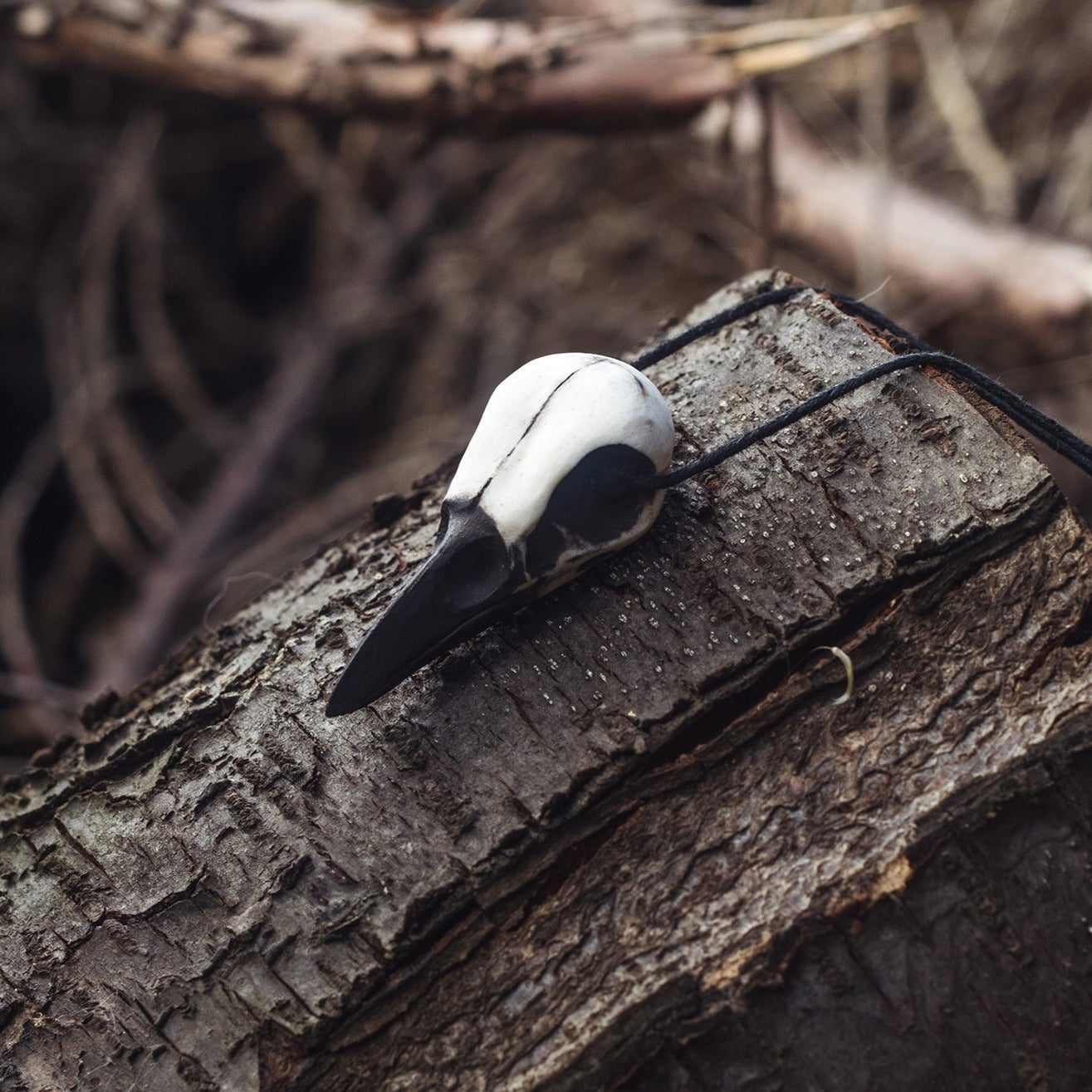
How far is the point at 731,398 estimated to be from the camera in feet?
2.61

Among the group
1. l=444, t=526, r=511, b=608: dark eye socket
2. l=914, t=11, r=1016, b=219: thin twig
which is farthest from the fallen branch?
l=444, t=526, r=511, b=608: dark eye socket

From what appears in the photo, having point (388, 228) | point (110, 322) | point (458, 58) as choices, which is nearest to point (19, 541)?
point (110, 322)

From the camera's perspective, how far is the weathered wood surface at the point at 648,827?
0.65 m

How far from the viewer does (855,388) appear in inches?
29.2

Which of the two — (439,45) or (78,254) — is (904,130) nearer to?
(439,45)

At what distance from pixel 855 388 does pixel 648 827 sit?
0.37 meters

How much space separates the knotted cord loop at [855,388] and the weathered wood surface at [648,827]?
25 mm

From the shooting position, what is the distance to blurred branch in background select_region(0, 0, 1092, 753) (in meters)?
1.49

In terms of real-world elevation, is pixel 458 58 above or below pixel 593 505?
above

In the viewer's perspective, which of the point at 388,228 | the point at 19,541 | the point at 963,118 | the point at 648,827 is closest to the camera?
the point at 648,827

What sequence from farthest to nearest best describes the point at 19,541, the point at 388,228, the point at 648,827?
the point at 388,228, the point at 19,541, the point at 648,827

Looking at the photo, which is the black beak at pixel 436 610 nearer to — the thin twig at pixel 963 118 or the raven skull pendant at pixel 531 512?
the raven skull pendant at pixel 531 512

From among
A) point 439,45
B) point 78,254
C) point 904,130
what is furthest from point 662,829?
point 904,130

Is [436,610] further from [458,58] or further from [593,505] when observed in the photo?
[458,58]
